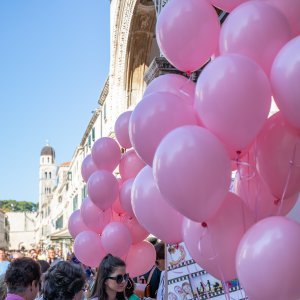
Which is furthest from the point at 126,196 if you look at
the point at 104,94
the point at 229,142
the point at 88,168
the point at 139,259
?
the point at 104,94

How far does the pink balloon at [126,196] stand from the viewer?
18.5 feet

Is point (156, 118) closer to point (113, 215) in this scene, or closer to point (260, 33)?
point (260, 33)

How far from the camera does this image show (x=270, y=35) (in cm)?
293

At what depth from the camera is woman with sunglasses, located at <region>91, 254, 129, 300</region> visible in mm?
4242

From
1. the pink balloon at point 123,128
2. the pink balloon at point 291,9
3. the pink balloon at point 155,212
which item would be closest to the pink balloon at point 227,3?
the pink balloon at point 291,9

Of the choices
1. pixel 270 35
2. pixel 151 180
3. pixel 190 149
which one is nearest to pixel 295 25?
pixel 270 35

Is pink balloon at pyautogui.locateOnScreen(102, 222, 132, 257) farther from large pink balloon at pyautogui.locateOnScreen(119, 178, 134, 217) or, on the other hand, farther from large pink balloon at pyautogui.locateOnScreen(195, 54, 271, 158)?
large pink balloon at pyautogui.locateOnScreen(195, 54, 271, 158)

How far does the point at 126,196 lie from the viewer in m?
5.68

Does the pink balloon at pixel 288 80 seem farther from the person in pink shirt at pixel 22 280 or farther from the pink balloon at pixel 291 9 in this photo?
the person in pink shirt at pixel 22 280

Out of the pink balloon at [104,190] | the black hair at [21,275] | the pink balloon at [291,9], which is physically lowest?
the black hair at [21,275]

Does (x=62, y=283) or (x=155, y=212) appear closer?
(x=62, y=283)

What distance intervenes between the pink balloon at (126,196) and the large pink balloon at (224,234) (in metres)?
2.55

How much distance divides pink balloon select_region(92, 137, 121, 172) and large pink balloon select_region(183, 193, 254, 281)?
10.1 feet

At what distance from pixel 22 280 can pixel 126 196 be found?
2.24m
